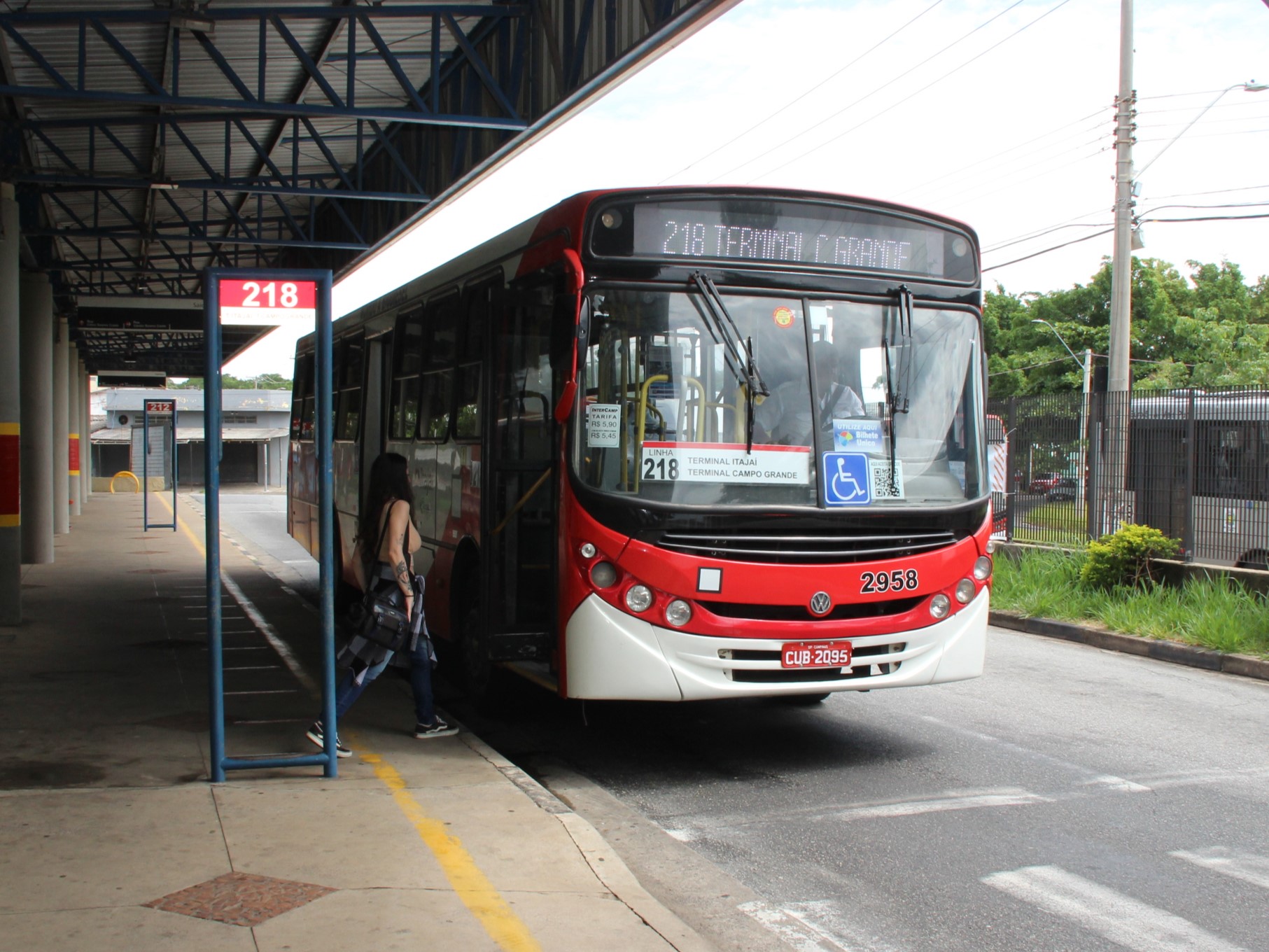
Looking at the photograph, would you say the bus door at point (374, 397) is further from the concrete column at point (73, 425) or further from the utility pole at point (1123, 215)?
the concrete column at point (73, 425)

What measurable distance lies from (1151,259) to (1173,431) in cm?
4872

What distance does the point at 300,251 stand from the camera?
26031mm

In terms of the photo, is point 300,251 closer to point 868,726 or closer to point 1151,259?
point 868,726

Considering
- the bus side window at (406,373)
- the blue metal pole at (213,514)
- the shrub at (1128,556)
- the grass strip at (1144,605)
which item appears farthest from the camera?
the shrub at (1128,556)

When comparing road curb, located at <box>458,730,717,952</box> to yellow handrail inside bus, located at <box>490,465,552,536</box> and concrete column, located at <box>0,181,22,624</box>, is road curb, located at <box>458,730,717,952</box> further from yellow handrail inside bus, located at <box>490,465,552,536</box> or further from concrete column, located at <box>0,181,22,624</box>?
concrete column, located at <box>0,181,22,624</box>

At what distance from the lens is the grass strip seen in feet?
38.5

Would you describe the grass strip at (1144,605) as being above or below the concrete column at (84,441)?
below

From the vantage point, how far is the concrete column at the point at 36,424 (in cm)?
1989

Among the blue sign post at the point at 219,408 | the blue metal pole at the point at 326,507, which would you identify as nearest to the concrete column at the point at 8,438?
the blue sign post at the point at 219,408

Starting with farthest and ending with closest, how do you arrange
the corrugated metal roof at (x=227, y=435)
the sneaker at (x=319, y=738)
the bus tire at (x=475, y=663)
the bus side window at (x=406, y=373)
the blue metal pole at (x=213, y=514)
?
1. the corrugated metal roof at (x=227, y=435)
2. the bus side window at (x=406, y=373)
3. the bus tire at (x=475, y=663)
4. the sneaker at (x=319, y=738)
5. the blue metal pole at (x=213, y=514)

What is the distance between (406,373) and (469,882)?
6.50 meters

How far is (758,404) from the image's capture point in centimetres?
717

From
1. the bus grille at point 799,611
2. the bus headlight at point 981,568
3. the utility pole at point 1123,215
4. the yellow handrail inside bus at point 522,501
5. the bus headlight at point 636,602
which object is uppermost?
the utility pole at point 1123,215

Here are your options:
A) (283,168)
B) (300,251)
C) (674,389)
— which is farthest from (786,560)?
(300,251)
